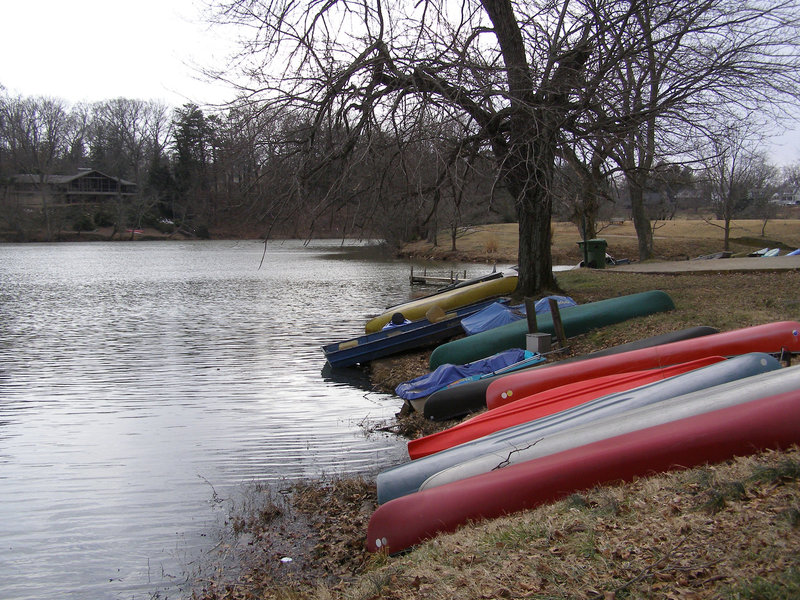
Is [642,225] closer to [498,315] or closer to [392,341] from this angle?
[498,315]

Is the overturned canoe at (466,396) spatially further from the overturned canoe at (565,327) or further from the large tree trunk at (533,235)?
the large tree trunk at (533,235)

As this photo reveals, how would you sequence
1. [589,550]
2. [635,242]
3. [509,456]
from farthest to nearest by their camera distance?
[635,242] < [509,456] < [589,550]

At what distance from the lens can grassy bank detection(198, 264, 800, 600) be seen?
11.9ft

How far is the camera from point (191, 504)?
7914 millimetres

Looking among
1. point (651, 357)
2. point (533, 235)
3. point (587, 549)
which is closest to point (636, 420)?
point (587, 549)

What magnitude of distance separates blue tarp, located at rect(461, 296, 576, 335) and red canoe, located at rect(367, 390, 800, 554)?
911 cm

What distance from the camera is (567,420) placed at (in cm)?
682

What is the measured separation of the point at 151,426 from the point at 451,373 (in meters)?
4.66

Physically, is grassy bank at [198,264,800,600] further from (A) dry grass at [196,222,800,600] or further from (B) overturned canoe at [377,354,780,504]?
(B) overturned canoe at [377,354,780,504]

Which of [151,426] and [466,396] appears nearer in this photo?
[466,396]

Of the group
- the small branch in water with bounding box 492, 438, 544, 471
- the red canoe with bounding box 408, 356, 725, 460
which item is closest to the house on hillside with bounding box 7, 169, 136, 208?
the red canoe with bounding box 408, 356, 725, 460

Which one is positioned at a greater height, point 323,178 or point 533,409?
point 323,178

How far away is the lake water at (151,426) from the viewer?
272 inches

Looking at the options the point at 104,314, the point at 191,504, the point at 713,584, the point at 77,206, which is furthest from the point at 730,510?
the point at 77,206
